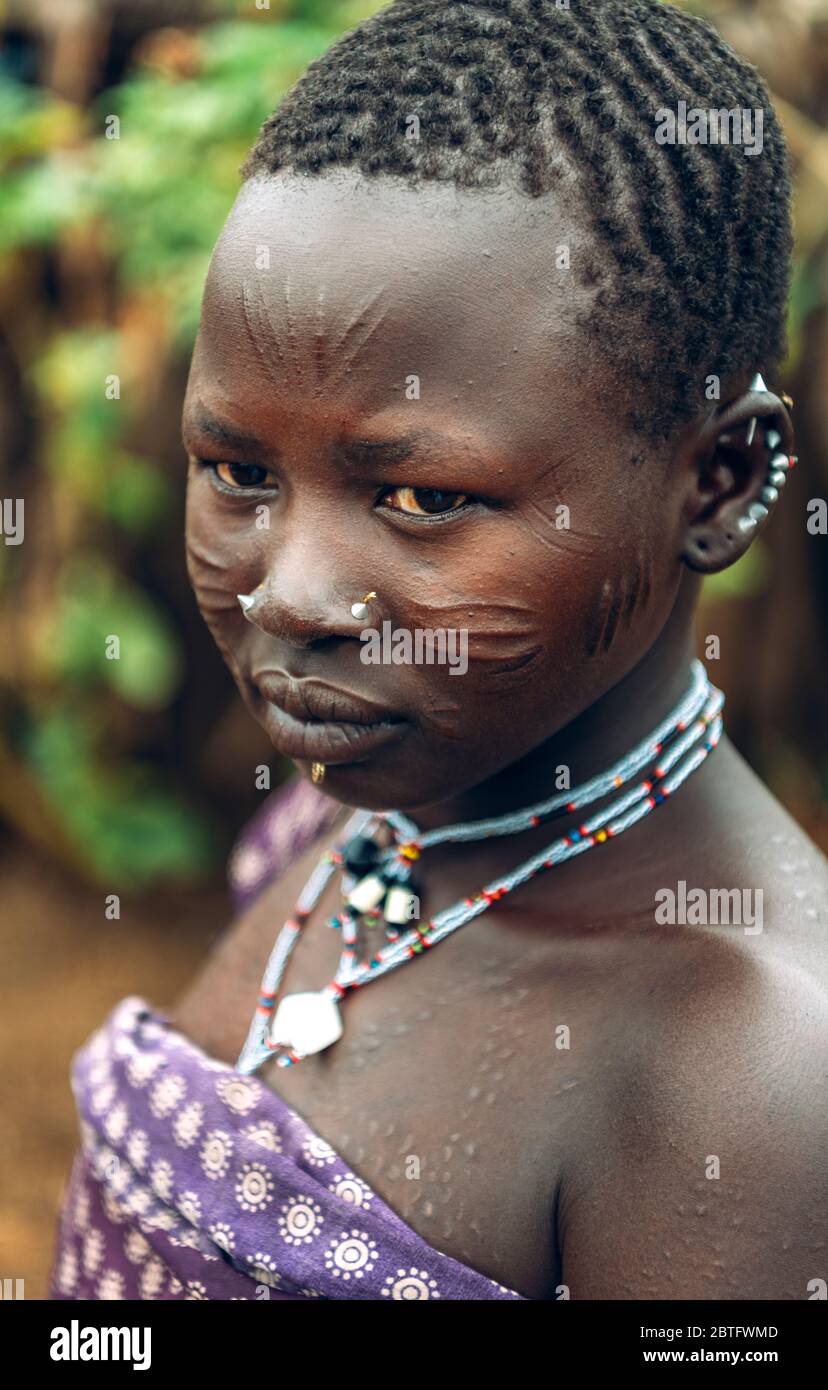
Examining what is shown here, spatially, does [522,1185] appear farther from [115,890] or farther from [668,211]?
[115,890]

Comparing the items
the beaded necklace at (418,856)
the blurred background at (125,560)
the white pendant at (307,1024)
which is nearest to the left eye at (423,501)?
the beaded necklace at (418,856)

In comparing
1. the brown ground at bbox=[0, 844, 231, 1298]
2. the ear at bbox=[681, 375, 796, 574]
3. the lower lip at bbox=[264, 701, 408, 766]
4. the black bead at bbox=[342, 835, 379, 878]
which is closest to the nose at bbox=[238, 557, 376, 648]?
the lower lip at bbox=[264, 701, 408, 766]

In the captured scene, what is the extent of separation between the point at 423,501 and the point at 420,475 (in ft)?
0.13

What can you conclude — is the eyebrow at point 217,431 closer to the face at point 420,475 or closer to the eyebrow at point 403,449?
the face at point 420,475

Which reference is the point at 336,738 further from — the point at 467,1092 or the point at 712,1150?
the point at 712,1150

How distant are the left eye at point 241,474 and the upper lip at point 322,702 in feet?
0.66

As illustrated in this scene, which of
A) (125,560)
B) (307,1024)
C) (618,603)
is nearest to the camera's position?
(618,603)

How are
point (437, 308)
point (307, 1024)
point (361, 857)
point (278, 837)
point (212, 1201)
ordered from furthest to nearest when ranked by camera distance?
point (278, 837) → point (361, 857) → point (307, 1024) → point (212, 1201) → point (437, 308)

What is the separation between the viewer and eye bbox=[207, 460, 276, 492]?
1535mm

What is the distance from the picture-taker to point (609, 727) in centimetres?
167

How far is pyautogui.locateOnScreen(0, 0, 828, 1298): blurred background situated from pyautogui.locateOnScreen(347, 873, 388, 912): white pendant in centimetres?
221

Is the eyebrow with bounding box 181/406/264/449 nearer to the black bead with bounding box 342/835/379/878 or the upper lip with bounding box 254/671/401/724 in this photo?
the upper lip with bounding box 254/671/401/724

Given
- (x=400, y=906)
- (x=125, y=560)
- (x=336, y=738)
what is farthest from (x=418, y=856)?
(x=125, y=560)
